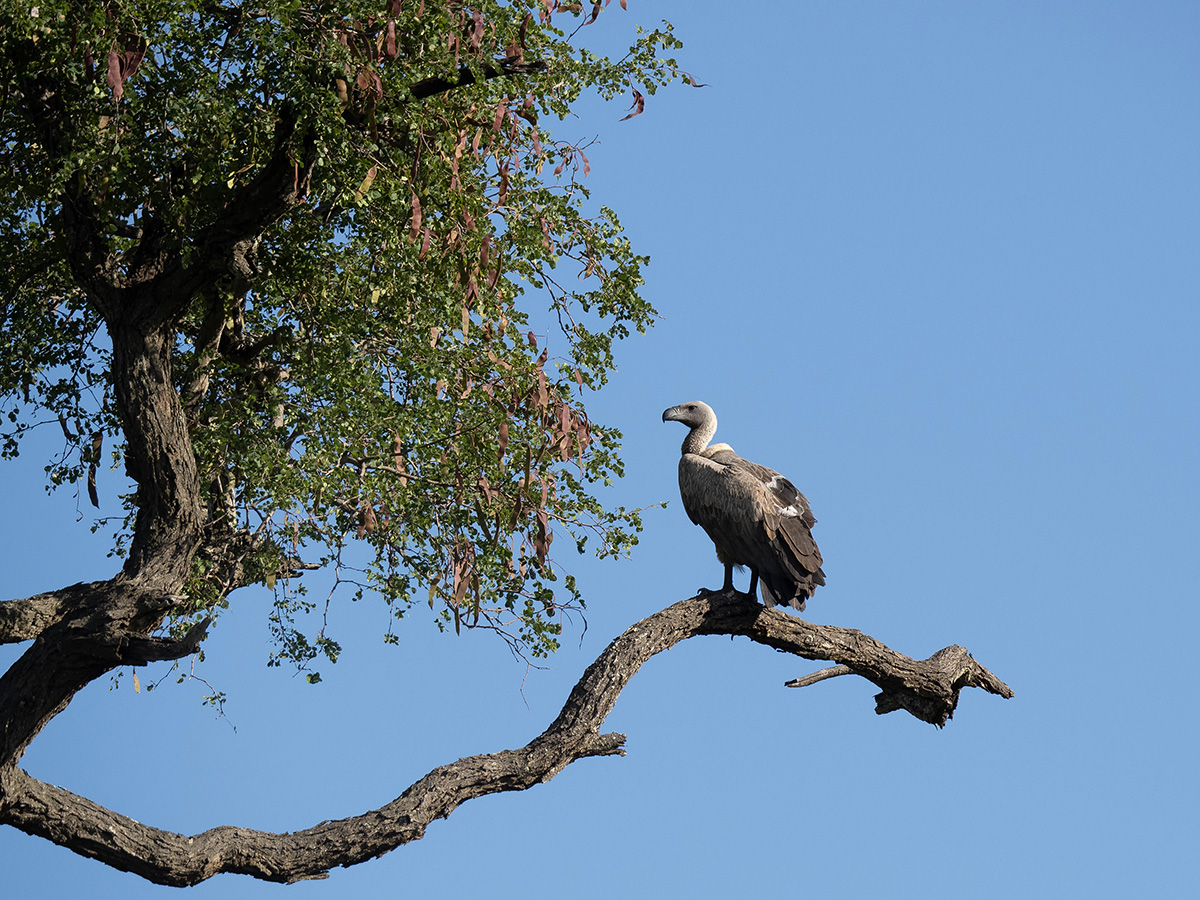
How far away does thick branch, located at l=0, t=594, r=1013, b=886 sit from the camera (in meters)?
7.38

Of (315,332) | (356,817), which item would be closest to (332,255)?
(315,332)

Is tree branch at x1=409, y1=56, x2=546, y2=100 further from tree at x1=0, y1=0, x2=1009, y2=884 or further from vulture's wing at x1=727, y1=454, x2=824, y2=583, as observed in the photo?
vulture's wing at x1=727, y1=454, x2=824, y2=583

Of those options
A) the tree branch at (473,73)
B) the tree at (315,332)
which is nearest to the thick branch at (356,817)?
the tree at (315,332)

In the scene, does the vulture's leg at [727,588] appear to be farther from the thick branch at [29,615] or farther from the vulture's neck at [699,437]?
the thick branch at [29,615]

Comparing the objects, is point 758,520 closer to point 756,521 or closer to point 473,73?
point 756,521

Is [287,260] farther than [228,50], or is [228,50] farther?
[287,260]

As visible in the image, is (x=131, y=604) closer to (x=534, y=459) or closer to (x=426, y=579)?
(x=426, y=579)

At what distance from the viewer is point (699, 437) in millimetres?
9977

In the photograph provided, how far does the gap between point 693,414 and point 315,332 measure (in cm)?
312

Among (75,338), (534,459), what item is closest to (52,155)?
(75,338)

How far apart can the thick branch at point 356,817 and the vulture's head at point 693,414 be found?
197cm

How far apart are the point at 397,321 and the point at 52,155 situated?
2591 millimetres

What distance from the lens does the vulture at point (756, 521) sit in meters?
8.55

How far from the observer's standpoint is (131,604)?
26.6ft
